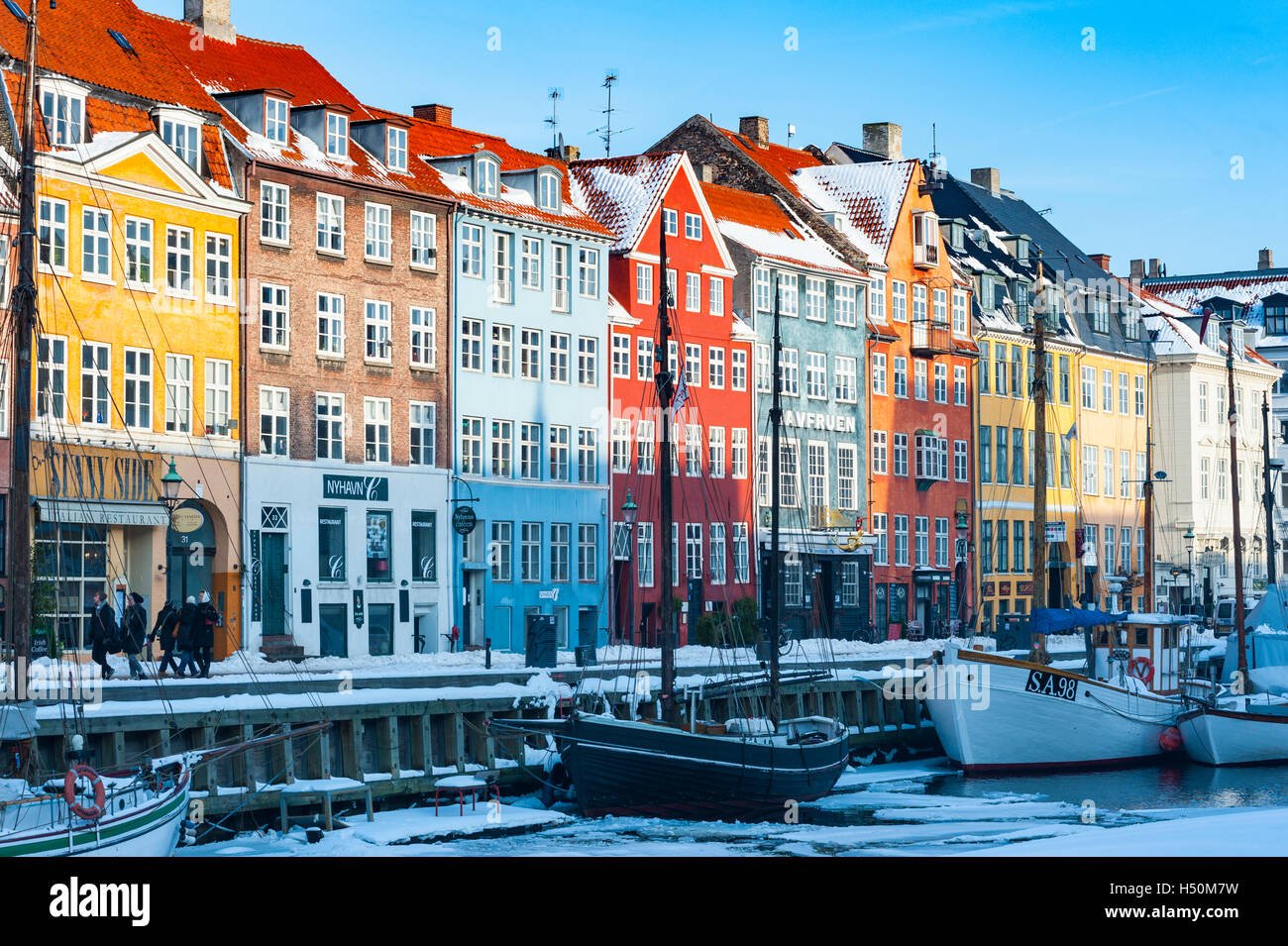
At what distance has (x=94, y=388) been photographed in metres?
45.6

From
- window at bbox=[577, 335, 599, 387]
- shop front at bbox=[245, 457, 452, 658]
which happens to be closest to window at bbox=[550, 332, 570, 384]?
window at bbox=[577, 335, 599, 387]

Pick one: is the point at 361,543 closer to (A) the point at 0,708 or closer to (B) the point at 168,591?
(B) the point at 168,591

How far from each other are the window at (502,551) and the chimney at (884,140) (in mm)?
36967

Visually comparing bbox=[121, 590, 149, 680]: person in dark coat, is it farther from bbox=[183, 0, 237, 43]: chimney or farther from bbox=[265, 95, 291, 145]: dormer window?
bbox=[183, 0, 237, 43]: chimney

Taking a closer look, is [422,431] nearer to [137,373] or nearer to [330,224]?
[330,224]

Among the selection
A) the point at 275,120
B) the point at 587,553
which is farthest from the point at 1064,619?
the point at 275,120

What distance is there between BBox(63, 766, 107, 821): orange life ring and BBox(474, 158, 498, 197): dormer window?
36.3 meters

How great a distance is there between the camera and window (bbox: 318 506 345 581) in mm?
51562

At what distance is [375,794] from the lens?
3475cm

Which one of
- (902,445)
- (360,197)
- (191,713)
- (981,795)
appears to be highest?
(360,197)

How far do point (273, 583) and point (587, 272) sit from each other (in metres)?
16.6

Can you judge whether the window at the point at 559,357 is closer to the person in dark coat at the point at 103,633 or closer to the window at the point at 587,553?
the window at the point at 587,553

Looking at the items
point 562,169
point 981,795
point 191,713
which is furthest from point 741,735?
point 562,169

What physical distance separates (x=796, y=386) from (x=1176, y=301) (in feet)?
144
